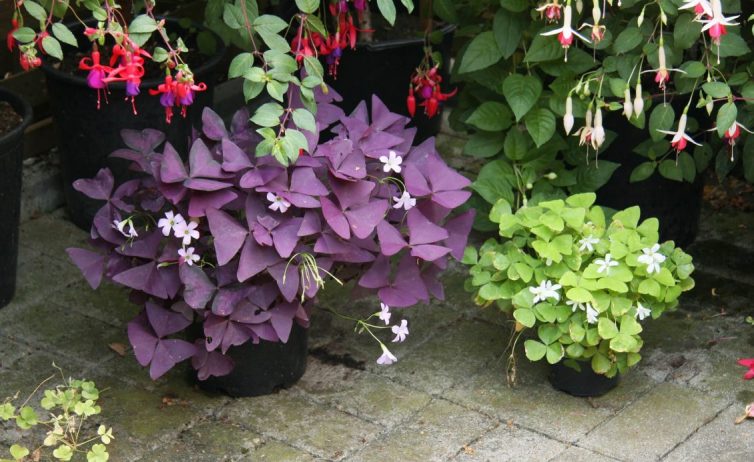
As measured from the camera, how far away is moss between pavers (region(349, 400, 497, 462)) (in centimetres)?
320

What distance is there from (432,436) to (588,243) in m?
0.67

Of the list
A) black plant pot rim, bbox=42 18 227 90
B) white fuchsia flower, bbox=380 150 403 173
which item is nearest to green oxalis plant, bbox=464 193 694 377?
white fuchsia flower, bbox=380 150 403 173

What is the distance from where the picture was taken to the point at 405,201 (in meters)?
3.24

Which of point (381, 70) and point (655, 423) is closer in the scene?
point (655, 423)

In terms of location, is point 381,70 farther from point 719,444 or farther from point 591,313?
point 719,444

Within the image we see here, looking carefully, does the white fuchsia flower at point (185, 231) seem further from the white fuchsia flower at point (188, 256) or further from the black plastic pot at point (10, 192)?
the black plastic pot at point (10, 192)

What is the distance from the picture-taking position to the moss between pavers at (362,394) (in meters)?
3.39

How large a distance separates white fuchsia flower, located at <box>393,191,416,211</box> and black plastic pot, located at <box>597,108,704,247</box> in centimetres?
104

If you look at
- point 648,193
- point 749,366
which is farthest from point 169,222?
point 648,193

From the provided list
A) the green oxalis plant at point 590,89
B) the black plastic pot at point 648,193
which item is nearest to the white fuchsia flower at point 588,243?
the green oxalis plant at point 590,89

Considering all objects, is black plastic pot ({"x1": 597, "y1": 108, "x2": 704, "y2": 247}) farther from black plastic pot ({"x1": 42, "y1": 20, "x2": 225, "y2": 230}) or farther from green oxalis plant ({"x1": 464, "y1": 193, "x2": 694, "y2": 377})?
black plastic pot ({"x1": 42, "y1": 20, "x2": 225, "y2": 230})

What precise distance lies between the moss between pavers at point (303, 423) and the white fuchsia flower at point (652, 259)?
2.78ft

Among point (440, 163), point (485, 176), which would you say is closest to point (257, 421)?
point (440, 163)

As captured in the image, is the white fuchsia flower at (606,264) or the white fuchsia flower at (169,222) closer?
the white fuchsia flower at (169,222)
